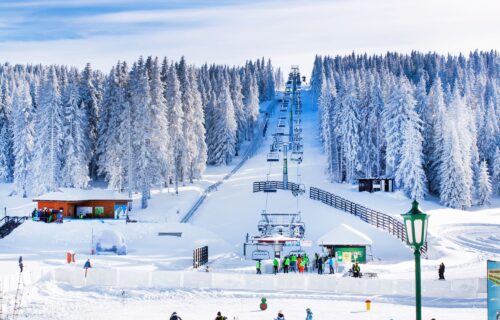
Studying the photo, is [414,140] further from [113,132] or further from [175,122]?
[113,132]

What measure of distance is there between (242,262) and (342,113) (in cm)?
4169

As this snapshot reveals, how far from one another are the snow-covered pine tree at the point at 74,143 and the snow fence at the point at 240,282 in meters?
35.7

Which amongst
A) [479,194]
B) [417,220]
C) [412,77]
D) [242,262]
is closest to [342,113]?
[479,194]

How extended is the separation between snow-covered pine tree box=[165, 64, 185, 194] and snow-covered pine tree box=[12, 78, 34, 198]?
665 inches

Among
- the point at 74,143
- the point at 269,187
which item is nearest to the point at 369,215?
the point at 269,187

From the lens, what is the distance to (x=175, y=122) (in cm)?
6900

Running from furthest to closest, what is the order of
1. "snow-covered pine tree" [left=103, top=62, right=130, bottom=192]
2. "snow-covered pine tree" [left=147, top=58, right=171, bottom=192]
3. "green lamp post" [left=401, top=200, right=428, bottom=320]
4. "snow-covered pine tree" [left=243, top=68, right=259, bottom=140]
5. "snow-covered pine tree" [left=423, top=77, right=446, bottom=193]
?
1. "snow-covered pine tree" [left=243, top=68, right=259, bottom=140]
2. "snow-covered pine tree" [left=423, top=77, right=446, bottom=193]
3. "snow-covered pine tree" [left=103, top=62, right=130, bottom=192]
4. "snow-covered pine tree" [left=147, top=58, right=171, bottom=192]
5. "green lamp post" [left=401, top=200, right=428, bottom=320]

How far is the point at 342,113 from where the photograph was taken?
80.2 m

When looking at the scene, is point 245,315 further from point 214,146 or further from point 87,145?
point 214,146

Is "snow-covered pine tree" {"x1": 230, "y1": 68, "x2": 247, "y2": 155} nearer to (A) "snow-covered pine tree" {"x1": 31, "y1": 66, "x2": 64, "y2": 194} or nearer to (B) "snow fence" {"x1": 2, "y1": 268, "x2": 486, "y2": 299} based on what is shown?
Result: (A) "snow-covered pine tree" {"x1": 31, "y1": 66, "x2": 64, "y2": 194}

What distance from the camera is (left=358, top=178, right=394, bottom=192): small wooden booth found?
6681 cm

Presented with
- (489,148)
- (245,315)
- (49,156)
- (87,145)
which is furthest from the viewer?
(489,148)

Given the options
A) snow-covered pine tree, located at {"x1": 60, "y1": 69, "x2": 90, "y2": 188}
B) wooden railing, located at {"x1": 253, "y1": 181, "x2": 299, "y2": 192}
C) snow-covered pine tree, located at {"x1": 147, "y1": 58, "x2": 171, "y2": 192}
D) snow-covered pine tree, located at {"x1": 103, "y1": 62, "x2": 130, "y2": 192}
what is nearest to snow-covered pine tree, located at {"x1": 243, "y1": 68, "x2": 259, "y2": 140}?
snow-covered pine tree, located at {"x1": 103, "y1": 62, "x2": 130, "y2": 192}

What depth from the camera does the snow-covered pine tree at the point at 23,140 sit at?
75812 mm
